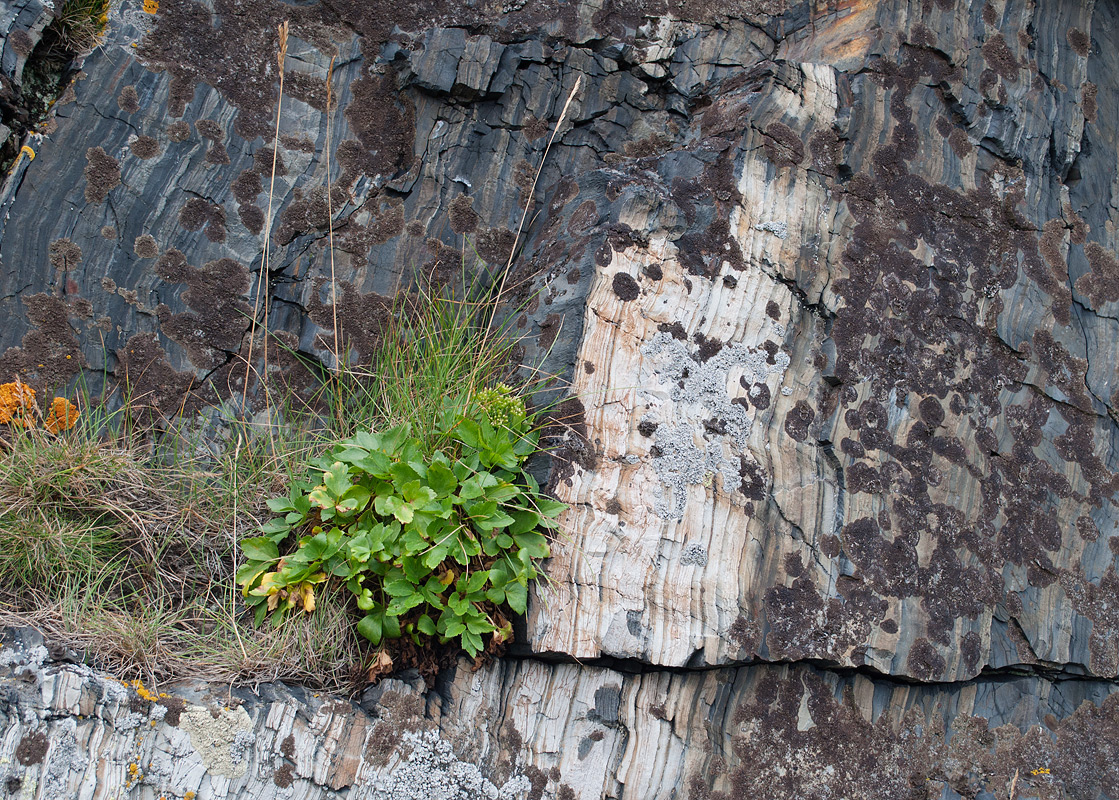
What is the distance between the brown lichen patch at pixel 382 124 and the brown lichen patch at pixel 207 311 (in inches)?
40.5

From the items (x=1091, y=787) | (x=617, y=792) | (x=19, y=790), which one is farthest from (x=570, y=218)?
(x=1091, y=787)

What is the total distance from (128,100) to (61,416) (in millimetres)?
1832

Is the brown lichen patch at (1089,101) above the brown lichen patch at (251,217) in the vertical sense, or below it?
above

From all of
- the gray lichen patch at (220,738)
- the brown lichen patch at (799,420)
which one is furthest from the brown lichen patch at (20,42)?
the brown lichen patch at (799,420)

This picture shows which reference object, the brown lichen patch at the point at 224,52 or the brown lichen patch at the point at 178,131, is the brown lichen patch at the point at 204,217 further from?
the brown lichen patch at the point at 224,52

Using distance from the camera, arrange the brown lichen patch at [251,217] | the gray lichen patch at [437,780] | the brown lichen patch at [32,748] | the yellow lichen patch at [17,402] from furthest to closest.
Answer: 1. the brown lichen patch at [251,217]
2. the yellow lichen patch at [17,402]
3. the gray lichen patch at [437,780]
4. the brown lichen patch at [32,748]

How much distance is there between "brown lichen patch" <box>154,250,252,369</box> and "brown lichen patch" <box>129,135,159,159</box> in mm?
575

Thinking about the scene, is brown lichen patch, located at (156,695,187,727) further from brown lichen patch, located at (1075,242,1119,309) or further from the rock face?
brown lichen patch, located at (1075,242,1119,309)

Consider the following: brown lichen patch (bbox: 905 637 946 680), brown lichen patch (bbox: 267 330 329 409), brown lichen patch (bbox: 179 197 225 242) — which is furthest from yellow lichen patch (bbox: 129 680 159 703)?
brown lichen patch (bbox: 905 637 946 680)

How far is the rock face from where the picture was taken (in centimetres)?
329

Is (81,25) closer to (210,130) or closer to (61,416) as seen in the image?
(210,130)

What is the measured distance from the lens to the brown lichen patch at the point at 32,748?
268cm

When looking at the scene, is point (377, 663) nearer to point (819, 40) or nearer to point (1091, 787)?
point (1091, 787)

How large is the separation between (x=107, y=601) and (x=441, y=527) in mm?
1570
